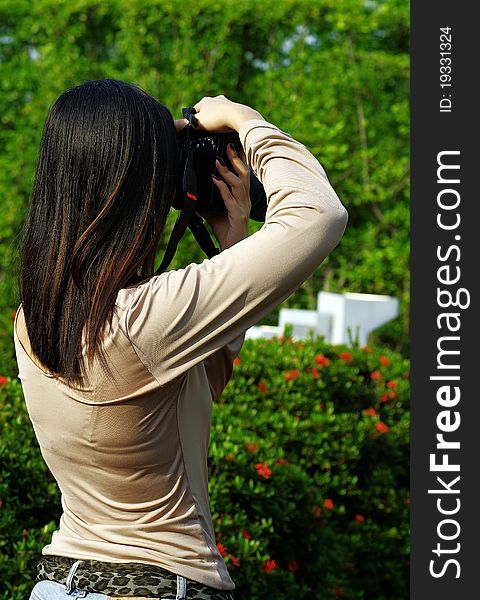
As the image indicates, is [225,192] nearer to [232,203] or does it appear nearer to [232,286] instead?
[232,203]

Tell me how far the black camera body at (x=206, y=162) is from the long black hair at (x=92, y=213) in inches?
3.1

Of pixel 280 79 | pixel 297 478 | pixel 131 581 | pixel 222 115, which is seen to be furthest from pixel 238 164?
pixel 280 79

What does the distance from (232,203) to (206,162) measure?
130mm

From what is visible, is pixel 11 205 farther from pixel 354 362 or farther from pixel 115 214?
pixel 115 214

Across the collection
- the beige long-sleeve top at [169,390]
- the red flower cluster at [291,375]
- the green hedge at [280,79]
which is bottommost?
the beige long-sleeve top at [169,390]

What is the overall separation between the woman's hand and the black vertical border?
6.50 feet

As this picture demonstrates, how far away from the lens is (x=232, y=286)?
5.32 feet

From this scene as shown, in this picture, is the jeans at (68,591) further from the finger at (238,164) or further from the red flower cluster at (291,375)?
the red flower cluster at (291,375)

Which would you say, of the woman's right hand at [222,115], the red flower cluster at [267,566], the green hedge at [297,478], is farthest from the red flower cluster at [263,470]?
the woman's right hand at [222,115]

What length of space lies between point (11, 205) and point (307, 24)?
10.4 feet

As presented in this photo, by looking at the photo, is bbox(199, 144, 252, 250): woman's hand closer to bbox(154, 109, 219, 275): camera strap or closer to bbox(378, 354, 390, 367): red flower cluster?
bbox(154, 109, 219, 275): camera strap

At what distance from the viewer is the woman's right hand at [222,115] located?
72.4 inches

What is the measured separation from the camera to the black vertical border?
381cm

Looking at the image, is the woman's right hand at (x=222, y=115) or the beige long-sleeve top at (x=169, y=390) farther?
the woman's right hand at (x=222, y=115)
